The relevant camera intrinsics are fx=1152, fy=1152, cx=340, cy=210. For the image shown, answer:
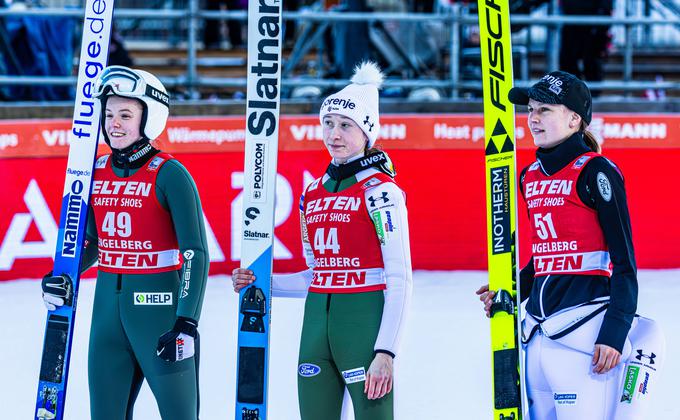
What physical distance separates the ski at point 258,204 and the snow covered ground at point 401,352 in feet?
4.90

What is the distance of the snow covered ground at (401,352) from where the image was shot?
6.35 meters

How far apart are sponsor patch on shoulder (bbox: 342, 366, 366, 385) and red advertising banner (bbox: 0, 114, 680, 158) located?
5.36 meters

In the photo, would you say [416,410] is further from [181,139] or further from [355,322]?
[181,139]

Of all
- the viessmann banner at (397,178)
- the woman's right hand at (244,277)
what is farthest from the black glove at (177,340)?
the viessmann banner at (397,178)

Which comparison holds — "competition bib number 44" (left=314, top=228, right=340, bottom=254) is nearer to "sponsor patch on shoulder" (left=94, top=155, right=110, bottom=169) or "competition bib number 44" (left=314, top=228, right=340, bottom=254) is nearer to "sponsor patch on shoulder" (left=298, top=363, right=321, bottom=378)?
"sponsor patch on shoulder" (left=298, top=363, right=321, bottom=378)

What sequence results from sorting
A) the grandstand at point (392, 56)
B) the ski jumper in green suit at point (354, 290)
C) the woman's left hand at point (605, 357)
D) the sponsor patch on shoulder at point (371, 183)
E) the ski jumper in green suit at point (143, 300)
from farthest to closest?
1. the grandstand at point (392, 56)
2. the ski jumper in green suit at point (143, 300)
3. the sponsor patch on shoulder at point (371, 183)
4. the ski jumper in green suit at point (354, 290)
5. the woman's left hand at point (605, 357)

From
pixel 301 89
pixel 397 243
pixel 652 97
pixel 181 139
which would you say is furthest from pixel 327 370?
pixel 652 97

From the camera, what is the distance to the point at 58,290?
4.77 m

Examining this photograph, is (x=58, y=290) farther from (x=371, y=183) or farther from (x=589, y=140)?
(x=589, y=140)

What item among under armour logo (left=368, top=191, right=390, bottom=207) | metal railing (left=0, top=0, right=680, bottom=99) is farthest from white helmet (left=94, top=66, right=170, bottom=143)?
metal railing (left=0, top=0, right=680, bottom=99)

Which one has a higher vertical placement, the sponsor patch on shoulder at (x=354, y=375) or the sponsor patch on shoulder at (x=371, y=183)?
the sponsor patch on shoulder at (x=371, y=183)

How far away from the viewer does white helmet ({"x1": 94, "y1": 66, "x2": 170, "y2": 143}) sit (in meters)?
4.59

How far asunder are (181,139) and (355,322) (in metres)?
5.40

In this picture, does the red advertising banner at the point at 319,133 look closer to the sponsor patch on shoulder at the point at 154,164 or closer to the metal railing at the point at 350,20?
the metal railing at the point at 350,20
